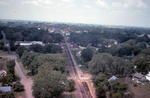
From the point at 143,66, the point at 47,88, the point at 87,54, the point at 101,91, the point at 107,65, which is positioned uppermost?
the point at 87,54

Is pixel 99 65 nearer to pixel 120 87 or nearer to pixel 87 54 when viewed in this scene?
pixel 120 87

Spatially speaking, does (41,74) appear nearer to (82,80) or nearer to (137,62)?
(82,80)

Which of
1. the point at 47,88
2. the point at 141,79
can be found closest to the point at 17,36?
the point at 47,88

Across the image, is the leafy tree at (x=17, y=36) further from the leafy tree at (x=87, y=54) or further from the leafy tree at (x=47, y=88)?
the leafy tree at (x=47, y=88)

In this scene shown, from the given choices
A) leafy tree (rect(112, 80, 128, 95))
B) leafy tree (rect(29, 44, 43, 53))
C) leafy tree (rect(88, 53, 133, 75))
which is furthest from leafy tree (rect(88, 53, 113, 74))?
leafy tree (rect(29, 44, 43, 53))

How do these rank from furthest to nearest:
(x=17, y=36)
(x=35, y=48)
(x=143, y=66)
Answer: (x=17, y=36), (x=35, y=48), (x=143, y=66)

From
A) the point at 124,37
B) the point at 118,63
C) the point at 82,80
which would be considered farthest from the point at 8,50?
the point at 124,37

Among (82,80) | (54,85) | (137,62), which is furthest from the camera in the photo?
(137,62)

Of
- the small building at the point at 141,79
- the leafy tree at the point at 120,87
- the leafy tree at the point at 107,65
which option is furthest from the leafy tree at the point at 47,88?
the small building at the point at 141,79

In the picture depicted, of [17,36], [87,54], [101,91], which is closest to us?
[101,91]

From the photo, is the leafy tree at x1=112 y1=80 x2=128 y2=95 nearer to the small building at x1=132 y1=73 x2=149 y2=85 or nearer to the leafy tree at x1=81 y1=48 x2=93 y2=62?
the small building at x1=132 y1=73 x2=149 y2=85

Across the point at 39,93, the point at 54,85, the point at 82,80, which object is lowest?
the point at 82,80
